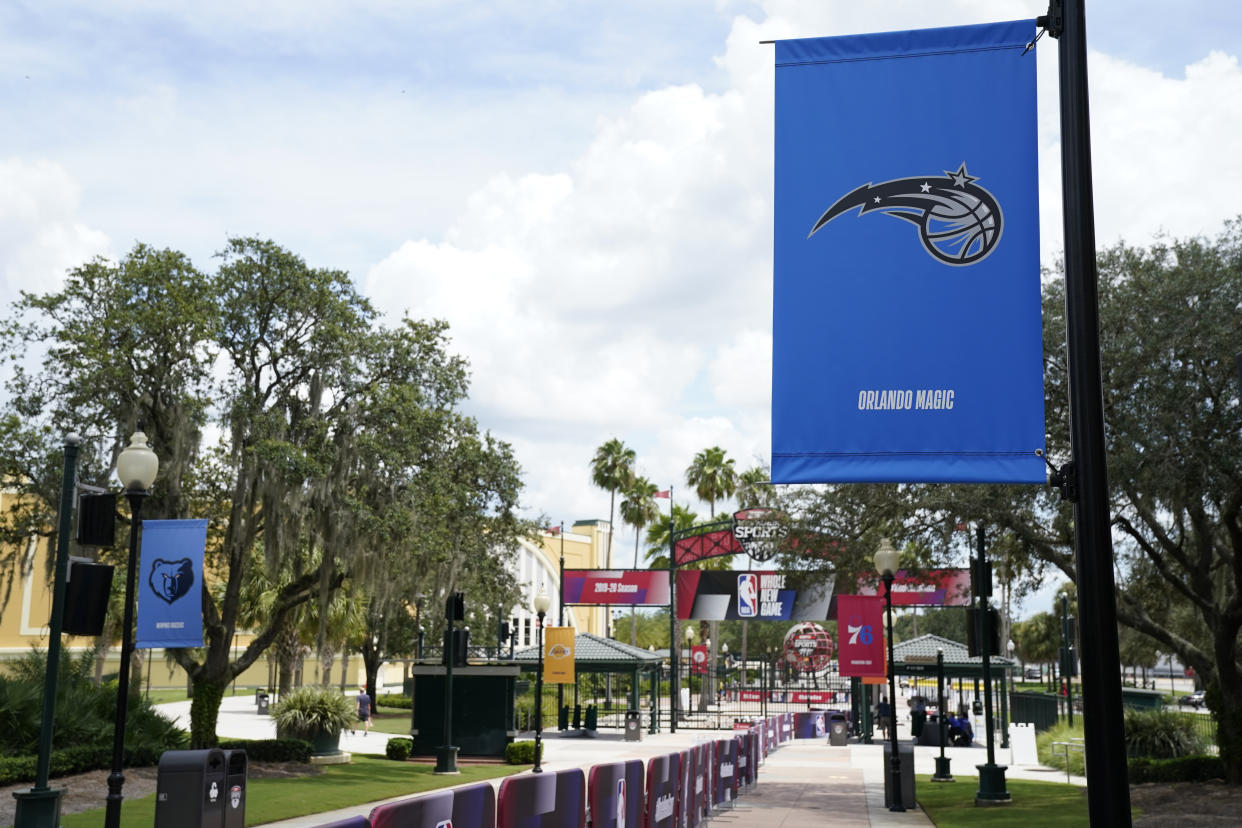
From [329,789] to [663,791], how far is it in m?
10.1

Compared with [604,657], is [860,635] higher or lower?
higher

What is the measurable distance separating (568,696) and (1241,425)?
1828 inches

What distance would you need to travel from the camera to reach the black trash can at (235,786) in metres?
12.8

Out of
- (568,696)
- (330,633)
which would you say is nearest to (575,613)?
(568,696)

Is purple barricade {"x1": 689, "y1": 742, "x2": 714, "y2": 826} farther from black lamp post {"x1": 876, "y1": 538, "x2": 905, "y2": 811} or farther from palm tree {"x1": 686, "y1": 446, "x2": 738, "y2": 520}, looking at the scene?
palm tree {"x1": 686, "y1": 446, "x2": 738, "y2": 520}

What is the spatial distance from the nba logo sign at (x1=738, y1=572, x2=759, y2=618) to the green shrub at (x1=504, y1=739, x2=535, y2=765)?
16.0 m

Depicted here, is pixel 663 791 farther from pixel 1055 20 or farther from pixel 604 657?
pixel 604 657

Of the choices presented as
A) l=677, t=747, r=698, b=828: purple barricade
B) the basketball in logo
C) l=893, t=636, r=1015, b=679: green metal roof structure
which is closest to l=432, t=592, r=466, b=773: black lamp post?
l=677, t=747, r=698, b=828: purple barricade

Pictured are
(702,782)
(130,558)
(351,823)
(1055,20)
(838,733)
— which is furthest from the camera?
(838,733)

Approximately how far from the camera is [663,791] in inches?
493

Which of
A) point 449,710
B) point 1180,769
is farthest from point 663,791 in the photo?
point 449,710

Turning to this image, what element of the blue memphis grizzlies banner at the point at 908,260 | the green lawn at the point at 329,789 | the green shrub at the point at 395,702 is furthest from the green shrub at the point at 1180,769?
the green shrub at the point at 395,702

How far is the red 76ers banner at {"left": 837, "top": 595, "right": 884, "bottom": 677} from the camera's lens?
79.4 feet

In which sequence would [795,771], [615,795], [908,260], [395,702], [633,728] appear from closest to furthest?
[908,260]
[615,795]
[795,771]
[633,728]
[395,702]
